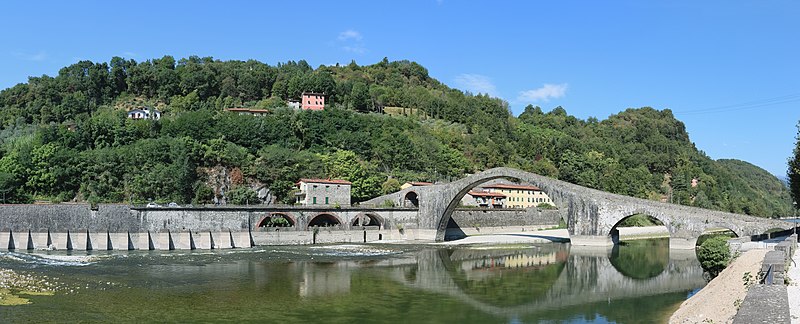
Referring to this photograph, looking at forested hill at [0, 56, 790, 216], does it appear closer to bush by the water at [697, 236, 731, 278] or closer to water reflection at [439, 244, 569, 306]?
water reflection at [439, 244, 569, 306]

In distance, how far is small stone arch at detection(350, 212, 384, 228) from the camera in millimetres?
57375

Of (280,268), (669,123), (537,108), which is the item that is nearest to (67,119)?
(280,268)

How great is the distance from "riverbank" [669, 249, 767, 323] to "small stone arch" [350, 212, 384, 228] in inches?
1393

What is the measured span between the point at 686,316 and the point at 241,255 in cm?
3067

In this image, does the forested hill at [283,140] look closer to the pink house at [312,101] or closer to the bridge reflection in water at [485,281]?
the pink house at [312,101]

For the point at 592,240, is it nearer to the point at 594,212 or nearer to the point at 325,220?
the point at 594,212

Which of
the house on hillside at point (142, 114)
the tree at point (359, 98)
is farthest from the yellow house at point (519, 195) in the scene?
the house on hillside at point (142, 114)

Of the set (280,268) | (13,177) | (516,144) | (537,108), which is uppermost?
(537,108)

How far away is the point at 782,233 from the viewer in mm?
47062

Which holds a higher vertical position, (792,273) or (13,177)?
(13,177)

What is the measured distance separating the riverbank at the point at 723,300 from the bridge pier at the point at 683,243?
73.0 ft

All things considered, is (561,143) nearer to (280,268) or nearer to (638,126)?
(638,126)

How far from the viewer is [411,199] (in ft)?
218

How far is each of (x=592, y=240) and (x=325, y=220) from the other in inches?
926
